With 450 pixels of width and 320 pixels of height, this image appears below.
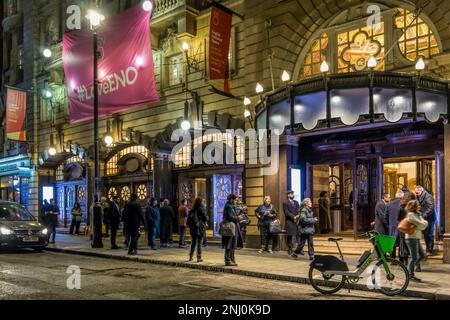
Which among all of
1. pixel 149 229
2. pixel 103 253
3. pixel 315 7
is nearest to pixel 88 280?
pixel 103 253

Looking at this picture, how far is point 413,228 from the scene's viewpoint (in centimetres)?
1024

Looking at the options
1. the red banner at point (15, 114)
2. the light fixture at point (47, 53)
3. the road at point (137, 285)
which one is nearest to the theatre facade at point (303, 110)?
the road at point (137, 285)

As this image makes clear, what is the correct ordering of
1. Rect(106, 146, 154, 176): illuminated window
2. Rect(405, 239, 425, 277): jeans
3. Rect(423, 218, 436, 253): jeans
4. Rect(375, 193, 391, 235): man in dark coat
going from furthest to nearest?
Rect(106, 146, 154, 176): illuminated window, Rect(375, 193, 391, 235): man in dark coat, Rect(423, 218, 436, 253): jeans, Rect(405, 239, 425, 277): jeans

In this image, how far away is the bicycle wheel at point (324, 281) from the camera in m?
9.45

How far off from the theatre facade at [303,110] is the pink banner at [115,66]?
130cm

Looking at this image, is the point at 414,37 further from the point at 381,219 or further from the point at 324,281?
the point at 324,281

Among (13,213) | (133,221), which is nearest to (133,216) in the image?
(133,221)

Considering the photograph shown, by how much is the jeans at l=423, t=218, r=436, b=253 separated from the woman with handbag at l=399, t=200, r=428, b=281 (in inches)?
92.7

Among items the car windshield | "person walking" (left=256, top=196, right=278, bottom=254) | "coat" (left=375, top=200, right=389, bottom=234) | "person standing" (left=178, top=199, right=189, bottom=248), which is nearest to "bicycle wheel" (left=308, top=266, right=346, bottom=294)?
"coat" (left=375, top=200, right=389, bottom=234)

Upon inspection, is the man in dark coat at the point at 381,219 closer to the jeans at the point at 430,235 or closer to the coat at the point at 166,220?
the jeans at the point at 430,235

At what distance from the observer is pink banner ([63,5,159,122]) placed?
61.9 ft

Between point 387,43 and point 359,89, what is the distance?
10.7ft

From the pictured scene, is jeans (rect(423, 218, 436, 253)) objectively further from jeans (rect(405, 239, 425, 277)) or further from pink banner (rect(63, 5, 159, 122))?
pink banner (rect(63, 5, 159, 122))

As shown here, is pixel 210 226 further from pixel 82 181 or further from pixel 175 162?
pixel 82 181
